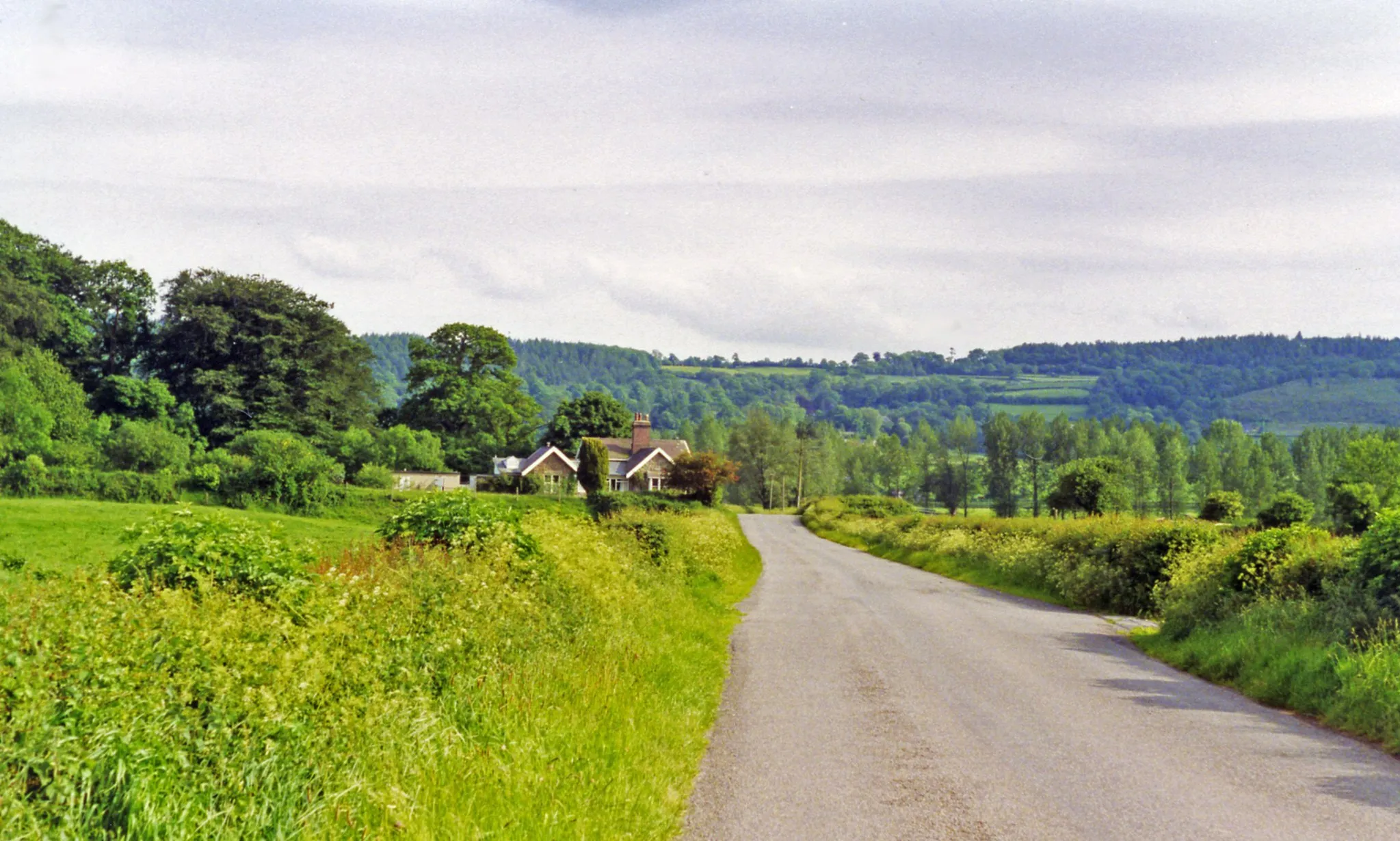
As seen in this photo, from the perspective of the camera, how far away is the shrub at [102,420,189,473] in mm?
70438

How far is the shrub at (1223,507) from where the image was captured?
5250cm

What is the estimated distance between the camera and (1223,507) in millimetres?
52812

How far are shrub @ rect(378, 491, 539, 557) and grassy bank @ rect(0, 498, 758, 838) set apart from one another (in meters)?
1.77

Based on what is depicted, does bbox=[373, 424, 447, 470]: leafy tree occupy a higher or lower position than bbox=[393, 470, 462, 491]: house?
higher

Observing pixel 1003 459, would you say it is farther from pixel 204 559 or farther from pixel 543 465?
pixel 204 559

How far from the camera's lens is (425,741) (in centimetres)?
716

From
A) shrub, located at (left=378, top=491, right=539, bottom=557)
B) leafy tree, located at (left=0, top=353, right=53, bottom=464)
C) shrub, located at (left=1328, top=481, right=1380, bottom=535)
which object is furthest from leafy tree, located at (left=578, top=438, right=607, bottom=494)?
shrub, located at (left=378, top=491, right=539, bottom=557)

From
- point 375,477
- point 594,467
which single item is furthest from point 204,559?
point 594,467

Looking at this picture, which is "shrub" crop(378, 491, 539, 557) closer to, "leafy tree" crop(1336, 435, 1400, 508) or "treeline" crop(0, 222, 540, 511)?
"treeline" crop(0, 222, 540, 511)

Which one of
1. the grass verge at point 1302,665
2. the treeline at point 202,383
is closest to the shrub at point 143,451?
the treeline at point 202,383

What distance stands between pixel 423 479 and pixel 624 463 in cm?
2545

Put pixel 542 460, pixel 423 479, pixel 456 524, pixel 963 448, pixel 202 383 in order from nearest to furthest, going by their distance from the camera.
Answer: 1. pixel 456 524
2. pixel 202 383
3. pixel 423 479
4. pixel 542 460
5. pixel 963 448

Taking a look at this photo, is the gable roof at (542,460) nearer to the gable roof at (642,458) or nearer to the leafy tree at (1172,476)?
the gable roof at (642,458)

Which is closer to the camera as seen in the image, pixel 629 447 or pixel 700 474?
pixel 700 474
